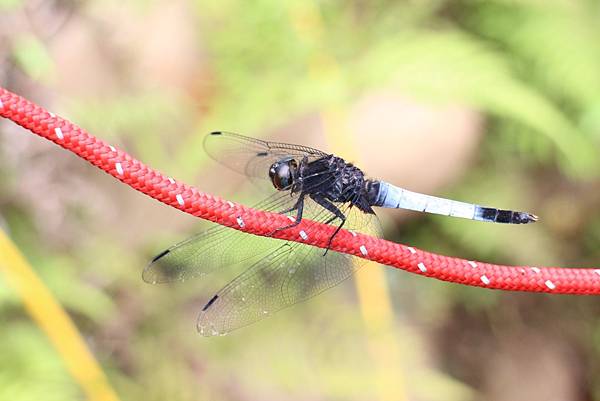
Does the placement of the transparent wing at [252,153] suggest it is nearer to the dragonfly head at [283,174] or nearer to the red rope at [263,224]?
the dragonfly head at [283,174]

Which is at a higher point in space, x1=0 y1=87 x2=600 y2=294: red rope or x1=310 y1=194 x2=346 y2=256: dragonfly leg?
x1=310 y1=194 x2=346 y2=256: dragonfly leg

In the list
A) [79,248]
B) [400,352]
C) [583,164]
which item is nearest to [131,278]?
[79,248]

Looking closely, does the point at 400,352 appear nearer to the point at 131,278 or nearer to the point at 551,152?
the point at 131,278

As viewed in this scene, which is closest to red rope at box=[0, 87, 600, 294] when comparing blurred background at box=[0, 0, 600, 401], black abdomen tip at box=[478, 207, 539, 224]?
black abdomen tip at box=[478, 207, 539, 224]

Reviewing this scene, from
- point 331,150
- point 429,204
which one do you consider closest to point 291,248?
point 429,204

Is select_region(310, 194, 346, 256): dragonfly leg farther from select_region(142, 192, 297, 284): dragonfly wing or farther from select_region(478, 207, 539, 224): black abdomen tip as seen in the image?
select_region(478, 207, 539, 224): black abdomen tip

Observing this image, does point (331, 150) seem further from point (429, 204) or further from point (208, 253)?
point (208, 253)
